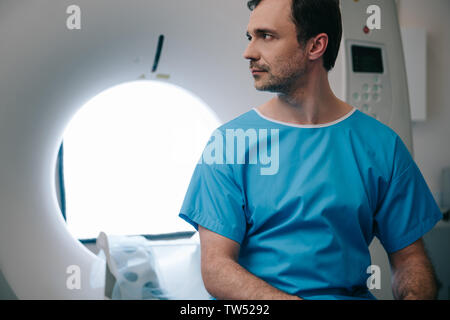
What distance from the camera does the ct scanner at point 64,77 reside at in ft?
3.25

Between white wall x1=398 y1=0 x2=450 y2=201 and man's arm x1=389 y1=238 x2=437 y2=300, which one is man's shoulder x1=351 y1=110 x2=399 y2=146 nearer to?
man's arm x1=389 y1=238 x2=437 y2=300

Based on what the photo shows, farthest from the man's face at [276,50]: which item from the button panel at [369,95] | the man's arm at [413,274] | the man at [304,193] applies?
the man's arm at [413,274]

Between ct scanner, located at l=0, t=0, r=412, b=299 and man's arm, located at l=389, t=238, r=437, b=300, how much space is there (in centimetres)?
48

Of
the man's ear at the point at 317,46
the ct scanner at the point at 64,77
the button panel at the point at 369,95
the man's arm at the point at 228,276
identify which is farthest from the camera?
the button panel at the point at 369,95

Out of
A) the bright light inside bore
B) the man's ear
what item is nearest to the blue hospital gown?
the man's ear

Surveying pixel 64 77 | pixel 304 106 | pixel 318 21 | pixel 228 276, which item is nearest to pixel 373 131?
pixel 304 106

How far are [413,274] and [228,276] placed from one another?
410mm

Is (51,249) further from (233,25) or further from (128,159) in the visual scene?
(233,25)

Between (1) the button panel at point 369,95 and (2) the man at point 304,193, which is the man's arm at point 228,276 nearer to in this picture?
(2) the man at point 304,193

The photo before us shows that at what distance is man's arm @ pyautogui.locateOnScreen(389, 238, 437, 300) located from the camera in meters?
0.83

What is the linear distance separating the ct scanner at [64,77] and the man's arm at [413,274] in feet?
1.57

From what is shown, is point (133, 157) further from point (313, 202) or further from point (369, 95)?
point (369, 95)

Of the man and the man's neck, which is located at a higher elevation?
the man's neck

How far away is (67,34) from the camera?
1021mm
